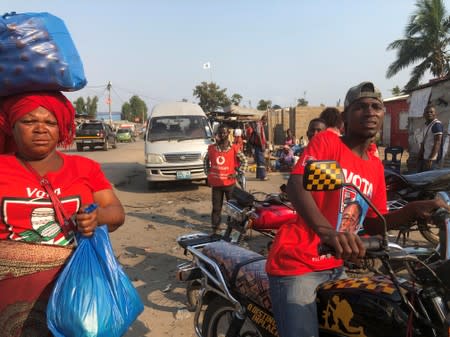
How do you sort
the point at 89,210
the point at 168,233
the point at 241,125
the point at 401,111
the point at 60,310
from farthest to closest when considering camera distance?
the point at 241,125
the point at 401,111
the point at 168,233
the point at 89,210
the point at 60,310

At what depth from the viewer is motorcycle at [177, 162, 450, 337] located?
1.40 metres

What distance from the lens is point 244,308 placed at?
2398 mm

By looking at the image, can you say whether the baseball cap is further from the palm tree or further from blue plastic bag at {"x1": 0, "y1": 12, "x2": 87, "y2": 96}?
the palm tree

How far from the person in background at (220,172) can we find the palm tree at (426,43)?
64.4 ft

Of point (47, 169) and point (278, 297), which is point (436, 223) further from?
point (47, 169)

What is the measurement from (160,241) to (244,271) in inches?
155

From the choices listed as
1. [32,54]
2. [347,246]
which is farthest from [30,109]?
[347,246]

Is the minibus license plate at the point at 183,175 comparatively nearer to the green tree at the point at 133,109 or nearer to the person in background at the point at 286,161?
the person in background at the point at 286,161

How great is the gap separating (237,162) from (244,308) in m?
4.65

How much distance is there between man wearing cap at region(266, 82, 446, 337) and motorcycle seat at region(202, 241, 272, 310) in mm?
284

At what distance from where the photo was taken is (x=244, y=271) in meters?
2.48

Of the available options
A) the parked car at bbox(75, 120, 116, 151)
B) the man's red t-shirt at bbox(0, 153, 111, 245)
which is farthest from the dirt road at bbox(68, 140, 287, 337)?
the parked car at bbox(75, 120, 116, 151)

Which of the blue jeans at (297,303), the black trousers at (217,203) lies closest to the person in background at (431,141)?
the black trousers at (217,203)

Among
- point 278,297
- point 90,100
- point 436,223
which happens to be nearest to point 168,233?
point 278,297
